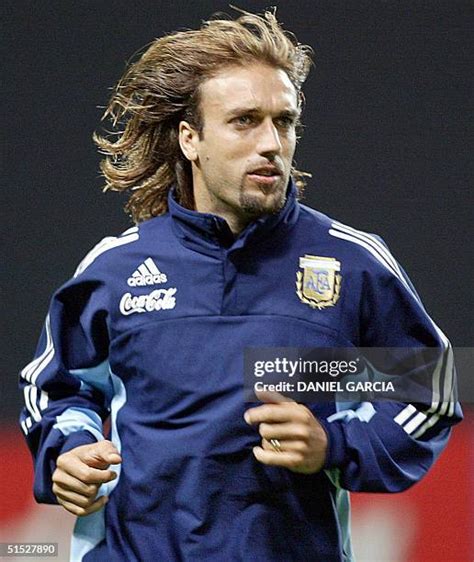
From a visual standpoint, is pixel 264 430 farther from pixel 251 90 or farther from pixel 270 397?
pixel 251 90

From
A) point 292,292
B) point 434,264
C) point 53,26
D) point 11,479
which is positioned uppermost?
point 53,26

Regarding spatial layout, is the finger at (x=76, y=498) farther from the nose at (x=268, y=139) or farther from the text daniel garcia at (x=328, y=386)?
the nose at (x=268, y=139)

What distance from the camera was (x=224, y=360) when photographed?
1761 mm

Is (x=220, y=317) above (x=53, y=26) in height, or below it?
below

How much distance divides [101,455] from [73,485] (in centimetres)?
7

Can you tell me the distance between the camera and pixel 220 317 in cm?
178

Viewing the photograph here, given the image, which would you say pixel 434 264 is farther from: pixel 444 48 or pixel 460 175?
pixel 444 48

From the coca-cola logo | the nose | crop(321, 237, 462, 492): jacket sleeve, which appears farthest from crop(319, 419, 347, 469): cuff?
the nose

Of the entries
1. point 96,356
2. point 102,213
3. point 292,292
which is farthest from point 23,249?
point 292,292

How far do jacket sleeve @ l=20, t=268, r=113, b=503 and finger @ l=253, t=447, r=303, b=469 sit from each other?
1.01 feet

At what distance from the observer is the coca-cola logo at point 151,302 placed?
182 cm

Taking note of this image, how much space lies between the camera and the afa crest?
Result: 5.84 ft

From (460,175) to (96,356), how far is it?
0.84m

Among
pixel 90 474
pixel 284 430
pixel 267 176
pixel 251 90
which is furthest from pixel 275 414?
pixel 251 90
